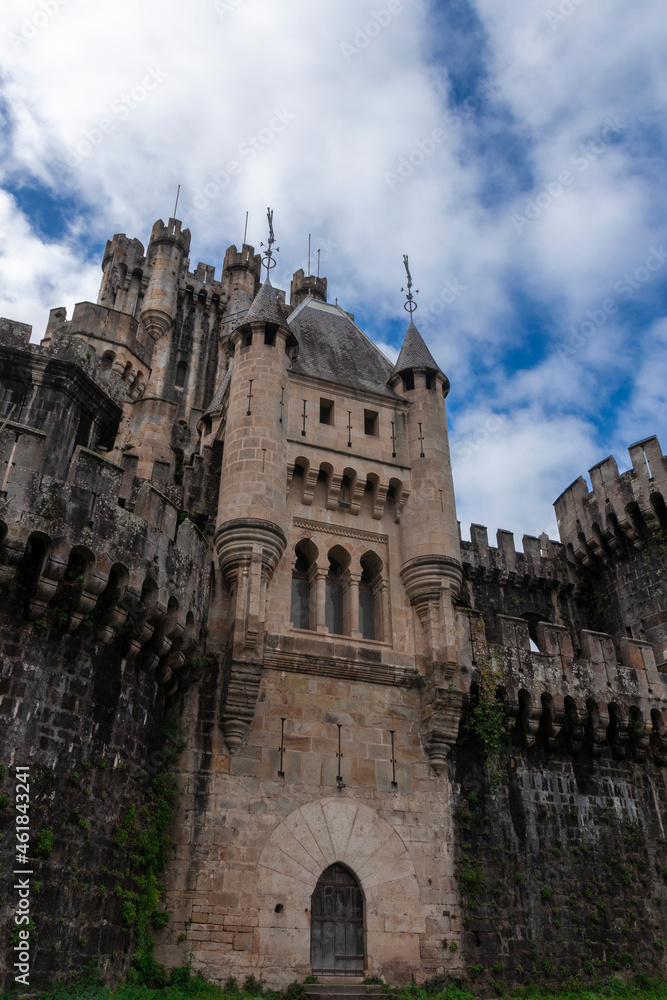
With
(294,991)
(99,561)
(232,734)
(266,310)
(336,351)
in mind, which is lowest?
(294,991)

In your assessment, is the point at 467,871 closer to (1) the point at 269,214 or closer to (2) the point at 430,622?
(2) the point at 430,622

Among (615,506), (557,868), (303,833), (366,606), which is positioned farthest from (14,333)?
(615,506)

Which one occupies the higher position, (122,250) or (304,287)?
(122,250)

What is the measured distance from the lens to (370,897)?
15.0m

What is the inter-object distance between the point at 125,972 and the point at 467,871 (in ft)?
22.6

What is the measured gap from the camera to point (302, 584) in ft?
59.7

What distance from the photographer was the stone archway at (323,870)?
46.7 feet

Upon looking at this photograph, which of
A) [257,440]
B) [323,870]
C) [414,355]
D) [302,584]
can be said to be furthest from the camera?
[414,355]

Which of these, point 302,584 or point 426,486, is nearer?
point 302,584

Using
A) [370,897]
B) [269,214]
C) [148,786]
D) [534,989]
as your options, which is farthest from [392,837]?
[269,214]

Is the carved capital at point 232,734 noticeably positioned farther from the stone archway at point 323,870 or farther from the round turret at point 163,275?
the round turret at point 163,275

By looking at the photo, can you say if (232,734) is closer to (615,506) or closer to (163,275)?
(615,506)

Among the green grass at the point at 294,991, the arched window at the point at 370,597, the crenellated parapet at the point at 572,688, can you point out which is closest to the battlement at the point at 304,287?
the arched window at the point at 370,597

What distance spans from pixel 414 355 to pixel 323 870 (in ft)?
42.7
